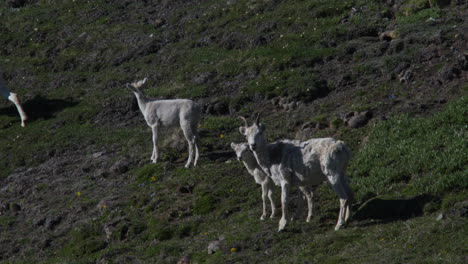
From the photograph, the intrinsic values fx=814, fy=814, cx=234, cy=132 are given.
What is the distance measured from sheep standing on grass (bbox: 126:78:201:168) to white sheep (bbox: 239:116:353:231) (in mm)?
4996

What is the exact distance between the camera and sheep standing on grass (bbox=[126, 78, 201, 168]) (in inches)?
848

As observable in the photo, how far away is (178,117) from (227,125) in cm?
295

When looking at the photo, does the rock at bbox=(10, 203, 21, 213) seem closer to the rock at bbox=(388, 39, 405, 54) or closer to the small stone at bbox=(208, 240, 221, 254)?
the small stone at bbox=(208, 240, 221, 254)

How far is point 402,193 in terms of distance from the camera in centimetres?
1664

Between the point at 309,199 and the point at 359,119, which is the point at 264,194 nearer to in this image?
the point at 309,199

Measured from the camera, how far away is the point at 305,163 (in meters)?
15.9

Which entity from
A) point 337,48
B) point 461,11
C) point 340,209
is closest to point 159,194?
point 340,209

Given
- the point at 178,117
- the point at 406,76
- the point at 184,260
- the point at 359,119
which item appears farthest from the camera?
the point at 406,76

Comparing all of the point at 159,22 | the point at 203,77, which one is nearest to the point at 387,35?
the point at 203,77

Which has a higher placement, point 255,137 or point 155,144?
point 255,137

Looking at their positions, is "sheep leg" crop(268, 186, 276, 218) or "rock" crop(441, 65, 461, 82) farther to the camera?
"rock" crop(441, 65, 461, 82)

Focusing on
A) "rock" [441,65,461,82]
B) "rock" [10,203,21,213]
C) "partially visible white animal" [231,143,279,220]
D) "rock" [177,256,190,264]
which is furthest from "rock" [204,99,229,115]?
"rock" [177,256,190,264]

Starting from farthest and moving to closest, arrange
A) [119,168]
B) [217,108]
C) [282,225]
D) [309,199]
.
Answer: [217,108] → [119,168] → [309,199] → [282,225]

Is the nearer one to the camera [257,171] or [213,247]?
[213,247]
